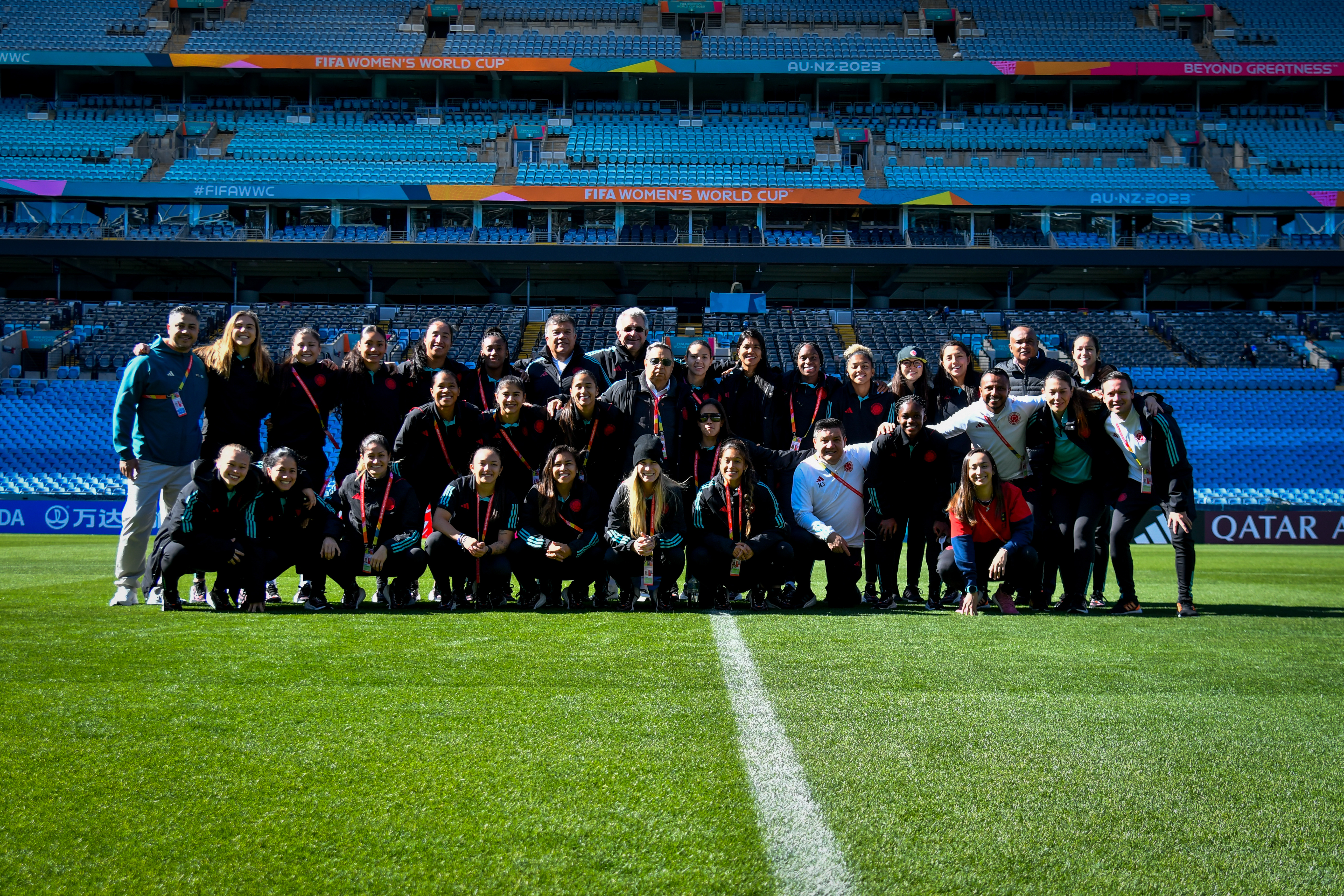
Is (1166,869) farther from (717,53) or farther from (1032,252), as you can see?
(717,53)

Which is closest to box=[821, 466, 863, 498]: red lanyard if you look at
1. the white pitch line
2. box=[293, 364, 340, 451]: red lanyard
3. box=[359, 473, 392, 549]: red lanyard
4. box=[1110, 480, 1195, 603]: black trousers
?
box=[1110, 480, 1195, 603]: black trousers

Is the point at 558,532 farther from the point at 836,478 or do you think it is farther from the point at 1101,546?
the point at 1101,546

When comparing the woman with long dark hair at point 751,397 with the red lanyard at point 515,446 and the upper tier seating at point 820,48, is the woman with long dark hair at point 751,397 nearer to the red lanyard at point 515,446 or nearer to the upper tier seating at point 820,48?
the red lanyard at point 515,446

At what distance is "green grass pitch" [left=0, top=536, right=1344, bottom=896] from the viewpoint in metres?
2.16

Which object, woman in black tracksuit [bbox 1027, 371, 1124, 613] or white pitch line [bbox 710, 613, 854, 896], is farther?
woman in black tracksuit [bbox 1027, 371, 1124, 613]

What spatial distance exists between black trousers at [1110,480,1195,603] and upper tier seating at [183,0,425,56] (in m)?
36.0

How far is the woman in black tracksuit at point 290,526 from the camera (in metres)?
6.53

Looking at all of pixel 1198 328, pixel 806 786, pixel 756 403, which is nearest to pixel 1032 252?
pixel 1198 328

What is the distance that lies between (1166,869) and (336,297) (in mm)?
A: 35909

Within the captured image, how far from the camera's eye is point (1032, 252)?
32.0 m

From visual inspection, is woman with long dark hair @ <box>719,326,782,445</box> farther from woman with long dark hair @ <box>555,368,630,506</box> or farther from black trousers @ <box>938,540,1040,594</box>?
black trousers @ <box>938,540,1040,594</box>

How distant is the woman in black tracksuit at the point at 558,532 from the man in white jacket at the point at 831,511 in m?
1.47

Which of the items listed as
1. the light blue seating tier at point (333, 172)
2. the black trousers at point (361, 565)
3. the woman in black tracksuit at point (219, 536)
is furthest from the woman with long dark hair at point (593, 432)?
the light blue seating tier at point (333, 172)

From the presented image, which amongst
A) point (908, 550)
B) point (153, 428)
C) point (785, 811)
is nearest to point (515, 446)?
point (153, 428)
